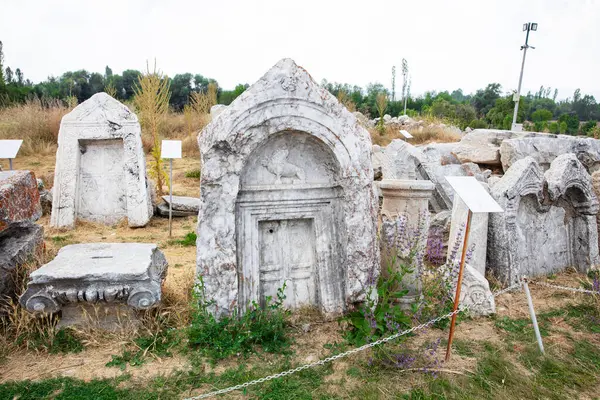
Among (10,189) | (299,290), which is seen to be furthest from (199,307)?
(10,189)

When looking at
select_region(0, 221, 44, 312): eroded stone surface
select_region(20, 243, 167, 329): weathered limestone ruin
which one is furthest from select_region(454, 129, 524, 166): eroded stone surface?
select_region(0, 221, 44, 312): eroded stone surface

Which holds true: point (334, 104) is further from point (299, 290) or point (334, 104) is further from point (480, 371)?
point (480, 371)

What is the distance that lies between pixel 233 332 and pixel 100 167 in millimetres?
4574

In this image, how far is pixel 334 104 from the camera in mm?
3541

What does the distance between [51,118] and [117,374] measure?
1145 cm

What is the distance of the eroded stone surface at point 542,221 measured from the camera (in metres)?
4.63

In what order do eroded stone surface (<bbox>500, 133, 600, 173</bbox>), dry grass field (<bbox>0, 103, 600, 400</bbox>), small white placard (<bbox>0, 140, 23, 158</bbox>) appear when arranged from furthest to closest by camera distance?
eroded stone surface (<bbox>500, 133, 600, 173</bbox>) → small white placard (<bbox>0, 140, 23, 158</bbox>) → dry grass field (<bbox>0, 103, 600, 400</bbox>)

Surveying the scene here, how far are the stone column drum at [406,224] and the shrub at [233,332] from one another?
50.4 inches

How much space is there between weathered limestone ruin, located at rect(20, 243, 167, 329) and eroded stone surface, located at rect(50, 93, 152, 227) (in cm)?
317

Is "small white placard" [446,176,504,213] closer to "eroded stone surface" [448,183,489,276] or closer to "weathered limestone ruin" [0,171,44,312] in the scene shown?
"eroded stone surface" [448,183,489,276]

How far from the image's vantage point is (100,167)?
6.71 meters

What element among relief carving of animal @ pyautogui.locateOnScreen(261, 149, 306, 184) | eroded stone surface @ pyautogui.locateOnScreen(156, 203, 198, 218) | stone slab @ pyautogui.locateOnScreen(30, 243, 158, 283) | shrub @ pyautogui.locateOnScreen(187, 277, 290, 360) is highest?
relief carving of animal @ pyautogui.locateOnScreen(261, 149, 306, 184)

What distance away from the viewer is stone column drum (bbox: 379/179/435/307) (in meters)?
4.04

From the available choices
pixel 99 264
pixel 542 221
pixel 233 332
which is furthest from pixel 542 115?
pixel 99 264
